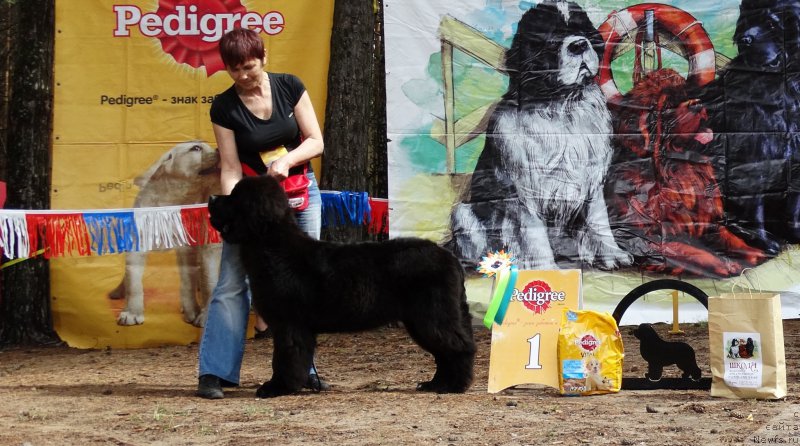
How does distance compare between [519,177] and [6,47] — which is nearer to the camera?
[519,177]

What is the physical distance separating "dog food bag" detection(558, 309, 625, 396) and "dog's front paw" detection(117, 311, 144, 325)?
11.2 ft

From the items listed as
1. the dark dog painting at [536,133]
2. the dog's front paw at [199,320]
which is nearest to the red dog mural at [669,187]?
the dark dog painting at [536,133]

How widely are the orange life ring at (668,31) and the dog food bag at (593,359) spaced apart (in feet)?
8.31

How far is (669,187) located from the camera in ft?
21.9

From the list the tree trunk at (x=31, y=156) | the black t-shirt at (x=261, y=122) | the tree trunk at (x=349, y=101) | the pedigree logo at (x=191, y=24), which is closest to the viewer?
the black t-shirt at (x=261, y=122)

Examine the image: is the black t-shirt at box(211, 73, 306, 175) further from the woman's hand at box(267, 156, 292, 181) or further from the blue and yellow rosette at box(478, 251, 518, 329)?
the blue and yellow rosette at box(478, 251, 518, 329)

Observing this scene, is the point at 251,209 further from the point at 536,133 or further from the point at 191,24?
the point at 536,133

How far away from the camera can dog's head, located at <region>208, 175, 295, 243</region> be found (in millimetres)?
4535

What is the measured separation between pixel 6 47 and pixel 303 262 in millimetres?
8010

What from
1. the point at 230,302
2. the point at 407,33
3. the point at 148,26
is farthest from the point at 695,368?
the point at 148,26

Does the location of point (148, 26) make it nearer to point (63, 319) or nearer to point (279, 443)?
point (63, 319)

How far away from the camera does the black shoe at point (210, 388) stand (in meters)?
4.75

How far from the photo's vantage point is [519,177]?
6.66 meters

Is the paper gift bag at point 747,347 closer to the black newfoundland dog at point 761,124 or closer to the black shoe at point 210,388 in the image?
the black shoe at point 210,388
